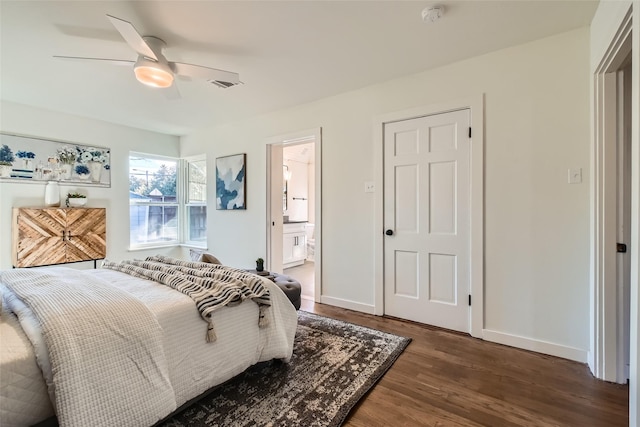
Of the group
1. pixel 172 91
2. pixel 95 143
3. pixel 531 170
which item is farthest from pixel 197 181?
pixel 531 170

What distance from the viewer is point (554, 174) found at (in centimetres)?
217

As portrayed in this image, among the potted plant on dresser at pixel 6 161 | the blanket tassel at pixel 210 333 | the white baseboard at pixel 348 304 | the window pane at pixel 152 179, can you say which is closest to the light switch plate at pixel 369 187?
the white baseboard at pixel 348 304

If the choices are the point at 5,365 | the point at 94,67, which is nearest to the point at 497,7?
the point at 5,365

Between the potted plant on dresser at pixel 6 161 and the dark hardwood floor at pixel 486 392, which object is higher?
the potted plant on dresser at pixel 6 161

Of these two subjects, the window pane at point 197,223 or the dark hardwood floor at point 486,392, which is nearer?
the dark hardwood floor at point 486,392

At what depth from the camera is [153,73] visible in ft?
6.72

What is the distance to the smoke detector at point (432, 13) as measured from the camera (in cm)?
183

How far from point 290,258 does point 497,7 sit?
15.6 feet

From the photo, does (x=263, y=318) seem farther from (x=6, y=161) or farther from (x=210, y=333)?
(x=6, y=161)

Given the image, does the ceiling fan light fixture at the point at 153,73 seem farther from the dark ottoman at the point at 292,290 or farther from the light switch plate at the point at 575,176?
the light switch plate at the point at 575,176

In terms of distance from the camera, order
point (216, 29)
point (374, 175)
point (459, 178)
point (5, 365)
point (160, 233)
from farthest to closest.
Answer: point (160, 233), point (374, 175), point (459, 178), point (216, 29), point (5, 365)

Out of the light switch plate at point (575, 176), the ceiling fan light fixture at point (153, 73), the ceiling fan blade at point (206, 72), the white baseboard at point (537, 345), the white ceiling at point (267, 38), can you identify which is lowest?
the white baseboard at point (537, 345)

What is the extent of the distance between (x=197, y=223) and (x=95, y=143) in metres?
1.86

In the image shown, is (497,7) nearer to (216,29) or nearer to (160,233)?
(216,29)
